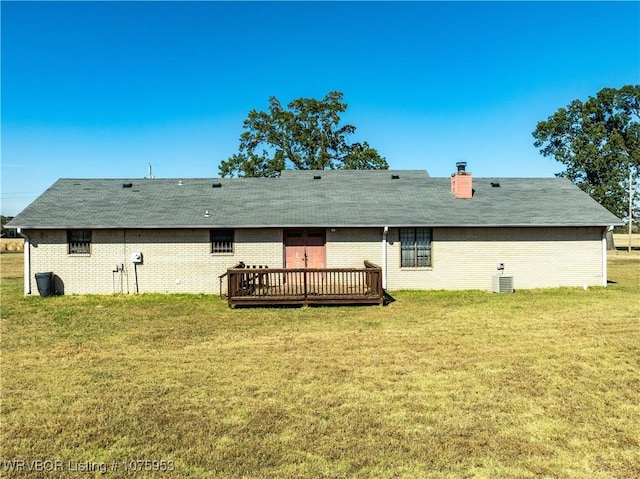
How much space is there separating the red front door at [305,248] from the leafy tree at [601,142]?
33678 millimetres

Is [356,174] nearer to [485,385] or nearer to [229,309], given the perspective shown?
[229,309]

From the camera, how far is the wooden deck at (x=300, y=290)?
12516 mm

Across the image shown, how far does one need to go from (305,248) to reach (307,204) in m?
2.01

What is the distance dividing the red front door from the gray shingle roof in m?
0.59

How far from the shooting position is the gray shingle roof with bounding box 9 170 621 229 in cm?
1529

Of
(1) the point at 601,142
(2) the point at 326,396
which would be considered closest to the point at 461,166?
(2) the point at 326,396

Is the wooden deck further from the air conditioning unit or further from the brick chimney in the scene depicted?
the brick chimney

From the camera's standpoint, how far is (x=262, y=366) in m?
7.25

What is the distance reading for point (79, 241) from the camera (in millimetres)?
15219

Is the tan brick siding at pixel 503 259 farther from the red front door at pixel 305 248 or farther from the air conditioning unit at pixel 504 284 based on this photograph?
the red front door at pixel 305 248

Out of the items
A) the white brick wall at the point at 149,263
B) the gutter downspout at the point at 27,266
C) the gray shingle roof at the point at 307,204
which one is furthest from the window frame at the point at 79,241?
the gutter downspout at the point at 27,266

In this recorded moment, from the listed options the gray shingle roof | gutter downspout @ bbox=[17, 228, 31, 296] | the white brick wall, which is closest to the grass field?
the white brick wall

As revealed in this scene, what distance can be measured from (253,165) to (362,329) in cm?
2974

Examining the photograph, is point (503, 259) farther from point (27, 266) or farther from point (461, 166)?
point (27, 266)
